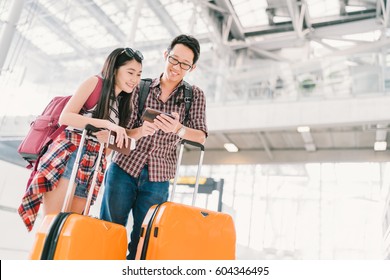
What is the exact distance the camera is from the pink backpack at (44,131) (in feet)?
6.68

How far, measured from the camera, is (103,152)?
7.32 ft

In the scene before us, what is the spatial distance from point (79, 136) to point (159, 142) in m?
0.50

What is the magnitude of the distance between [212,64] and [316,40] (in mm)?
4889

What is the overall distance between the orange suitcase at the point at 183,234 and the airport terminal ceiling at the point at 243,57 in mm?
4538

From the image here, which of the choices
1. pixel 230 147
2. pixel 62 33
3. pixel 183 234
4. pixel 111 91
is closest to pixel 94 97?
pixel 111 91

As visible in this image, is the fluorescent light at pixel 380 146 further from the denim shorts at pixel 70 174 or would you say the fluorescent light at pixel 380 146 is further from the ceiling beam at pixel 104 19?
the ceiling beam at pixel 104 19

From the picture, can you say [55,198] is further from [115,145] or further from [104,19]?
[104,19]

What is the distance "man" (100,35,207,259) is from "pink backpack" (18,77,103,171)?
1.01 ft

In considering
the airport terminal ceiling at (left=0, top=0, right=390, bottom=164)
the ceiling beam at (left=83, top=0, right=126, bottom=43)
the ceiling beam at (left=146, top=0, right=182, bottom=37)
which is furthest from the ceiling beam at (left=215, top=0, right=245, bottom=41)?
the ceiling beam at (left=83, top=0, right=126, bottom=43)

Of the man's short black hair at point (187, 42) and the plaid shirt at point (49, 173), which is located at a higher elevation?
the man's short black hair at point (187, 42)

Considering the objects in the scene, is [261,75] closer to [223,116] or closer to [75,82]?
[223,116]

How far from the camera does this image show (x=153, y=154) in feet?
7.56

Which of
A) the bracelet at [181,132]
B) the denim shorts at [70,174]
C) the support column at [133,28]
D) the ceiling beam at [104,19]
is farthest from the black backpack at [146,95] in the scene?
the ceiling beam at [104,19]

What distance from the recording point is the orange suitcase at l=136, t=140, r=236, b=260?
1933 mm
